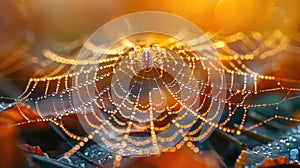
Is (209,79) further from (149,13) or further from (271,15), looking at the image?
(271,15)

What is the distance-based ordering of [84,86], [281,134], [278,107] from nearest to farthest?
[281,134]
[278,107]
[84,86]

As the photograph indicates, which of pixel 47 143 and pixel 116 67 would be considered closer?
pixel 47 143

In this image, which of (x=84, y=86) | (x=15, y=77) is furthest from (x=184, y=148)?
(x=15, y=77)

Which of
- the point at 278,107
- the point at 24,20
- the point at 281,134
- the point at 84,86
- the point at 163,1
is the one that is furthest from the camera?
the point at 163,1

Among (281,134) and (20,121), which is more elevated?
(20,121)

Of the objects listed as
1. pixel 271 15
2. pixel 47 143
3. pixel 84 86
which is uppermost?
pixel 271 15
